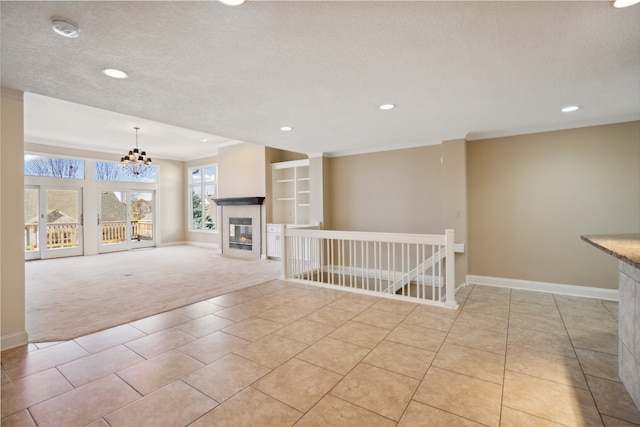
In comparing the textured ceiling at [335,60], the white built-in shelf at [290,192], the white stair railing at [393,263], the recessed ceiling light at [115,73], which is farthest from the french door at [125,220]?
the recessed ceiling light at [115,73]

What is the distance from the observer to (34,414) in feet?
5.95

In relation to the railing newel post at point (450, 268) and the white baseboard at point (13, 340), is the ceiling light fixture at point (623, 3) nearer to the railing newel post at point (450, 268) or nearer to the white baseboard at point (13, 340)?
the railing newel post at point (450, 268)

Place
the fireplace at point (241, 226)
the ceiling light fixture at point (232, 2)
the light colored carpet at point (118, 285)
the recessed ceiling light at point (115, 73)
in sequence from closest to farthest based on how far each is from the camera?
1. the ceiling light fixture at point (232, 2)
2. the recessed ceiling light at point (115, 73)
3. the light colored carpet at point (118, 285)
4. the fireplace at point (241, 226)

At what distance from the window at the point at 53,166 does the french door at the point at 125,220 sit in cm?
83

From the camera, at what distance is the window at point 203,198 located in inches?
382

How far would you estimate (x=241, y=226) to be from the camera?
809 centimetres

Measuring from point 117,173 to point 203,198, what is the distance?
99.4 inches

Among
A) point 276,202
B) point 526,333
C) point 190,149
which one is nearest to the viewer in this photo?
point 526,333

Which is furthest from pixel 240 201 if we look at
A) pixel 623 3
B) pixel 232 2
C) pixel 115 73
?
pixel 623 3

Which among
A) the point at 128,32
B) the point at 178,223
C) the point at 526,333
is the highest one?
the point at 128,32

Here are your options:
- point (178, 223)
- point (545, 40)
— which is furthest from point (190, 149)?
point (545, 40)

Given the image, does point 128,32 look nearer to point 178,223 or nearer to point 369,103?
point 369,103

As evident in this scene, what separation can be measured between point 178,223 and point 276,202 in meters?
4.66

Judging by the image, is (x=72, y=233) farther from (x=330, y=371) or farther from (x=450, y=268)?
(x=450, y=268)
